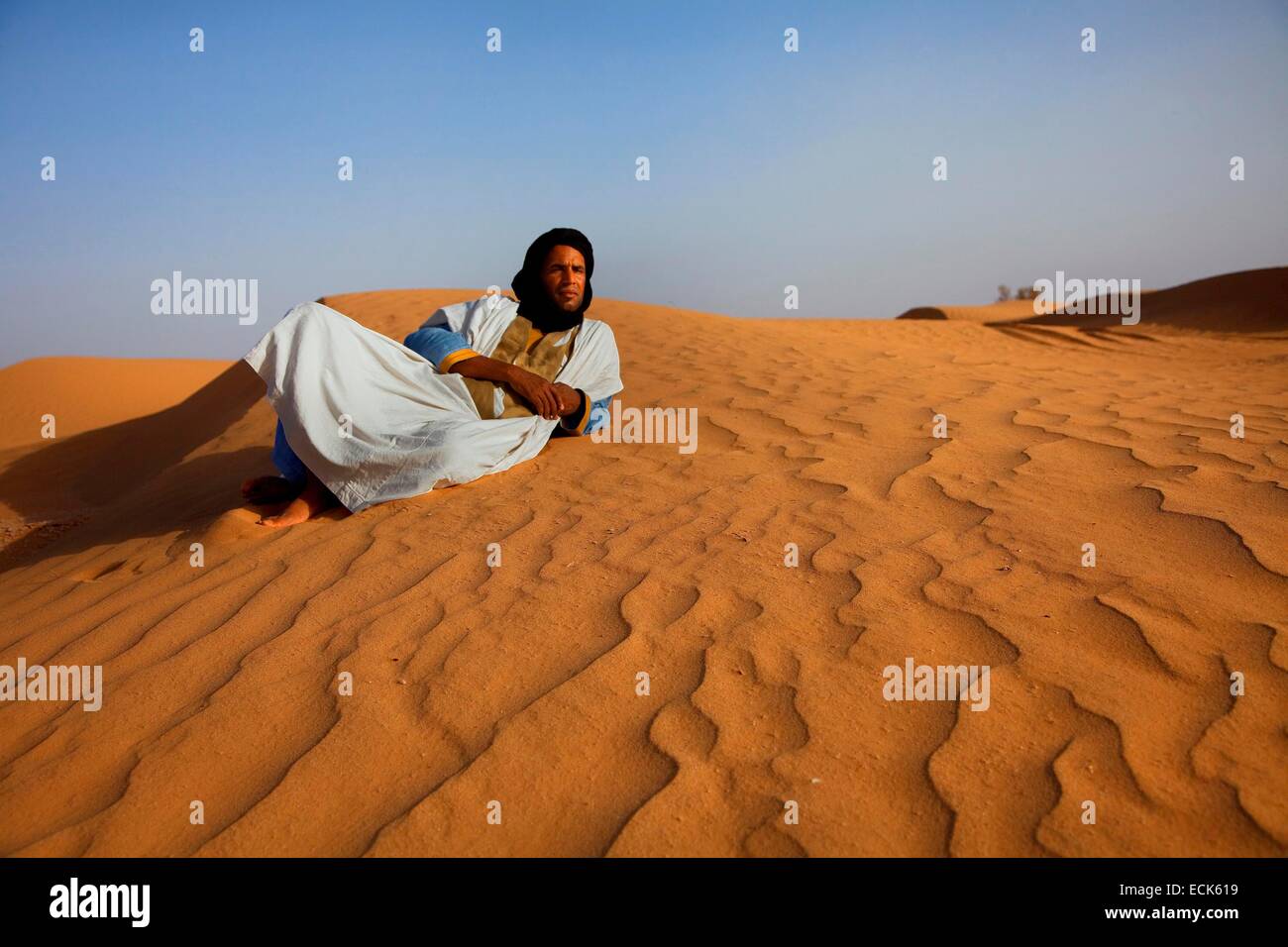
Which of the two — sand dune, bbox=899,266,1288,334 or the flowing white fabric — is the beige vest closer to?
the flowing white fabric

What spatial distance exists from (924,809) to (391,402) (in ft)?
10.6

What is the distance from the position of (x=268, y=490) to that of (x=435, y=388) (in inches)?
37.7

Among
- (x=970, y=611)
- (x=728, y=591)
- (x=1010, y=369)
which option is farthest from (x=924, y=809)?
(x=1010, y=369)

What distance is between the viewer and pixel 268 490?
165 inches

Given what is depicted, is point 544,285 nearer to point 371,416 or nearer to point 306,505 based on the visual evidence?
point 371,416

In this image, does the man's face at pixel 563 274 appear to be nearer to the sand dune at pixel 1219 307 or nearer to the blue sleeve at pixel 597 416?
the blue sleeve at pixel 597 416

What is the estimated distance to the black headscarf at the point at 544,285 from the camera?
473cm

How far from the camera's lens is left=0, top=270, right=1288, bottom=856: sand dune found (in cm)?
175

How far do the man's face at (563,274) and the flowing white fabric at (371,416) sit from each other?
0.74 metres

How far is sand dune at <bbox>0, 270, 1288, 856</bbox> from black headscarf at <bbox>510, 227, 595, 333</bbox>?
90cm

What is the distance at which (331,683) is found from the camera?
2355 millimetres

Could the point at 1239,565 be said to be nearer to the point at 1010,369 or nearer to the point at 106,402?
the point at 1010,369

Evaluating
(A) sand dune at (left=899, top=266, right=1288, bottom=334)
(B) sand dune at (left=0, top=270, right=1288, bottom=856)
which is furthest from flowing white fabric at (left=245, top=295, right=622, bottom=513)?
(A) sand dune at (left=899, top=266, right=1288, bottom=334)

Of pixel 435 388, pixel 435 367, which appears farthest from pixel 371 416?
pixel 435 367
